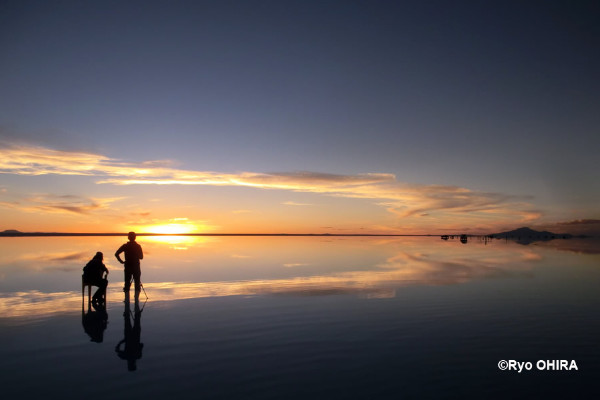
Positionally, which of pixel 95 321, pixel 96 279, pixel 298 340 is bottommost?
pixel 298 340

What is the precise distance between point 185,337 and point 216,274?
18.7 m

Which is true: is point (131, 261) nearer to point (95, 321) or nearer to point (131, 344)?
point (95, 321)

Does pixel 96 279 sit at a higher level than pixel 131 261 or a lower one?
lower

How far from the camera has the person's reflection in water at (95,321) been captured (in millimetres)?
14375

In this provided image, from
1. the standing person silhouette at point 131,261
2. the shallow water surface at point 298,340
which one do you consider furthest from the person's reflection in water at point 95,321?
the standing person silhouette at point 131,261

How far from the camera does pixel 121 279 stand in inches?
1188

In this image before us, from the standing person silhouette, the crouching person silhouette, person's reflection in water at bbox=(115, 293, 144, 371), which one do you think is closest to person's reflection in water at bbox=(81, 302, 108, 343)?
the crouching person silhouette

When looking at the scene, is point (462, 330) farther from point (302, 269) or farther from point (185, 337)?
point (302, 269)

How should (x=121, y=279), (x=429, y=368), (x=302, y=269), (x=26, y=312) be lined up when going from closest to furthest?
(x=429, y=368)
(x=26, y=312)
(x=121, y=279)
(x=302, y=269)

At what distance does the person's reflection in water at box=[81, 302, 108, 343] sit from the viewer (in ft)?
47.2

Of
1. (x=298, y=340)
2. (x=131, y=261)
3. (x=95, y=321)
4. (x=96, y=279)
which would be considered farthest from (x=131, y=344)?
(x=96, y=279)

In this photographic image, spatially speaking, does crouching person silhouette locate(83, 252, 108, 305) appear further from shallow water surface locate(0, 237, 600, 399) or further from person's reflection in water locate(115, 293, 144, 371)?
person's reflection in water locate(115, 293, 144, 371)

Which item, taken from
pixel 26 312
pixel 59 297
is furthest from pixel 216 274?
pixel 26 312

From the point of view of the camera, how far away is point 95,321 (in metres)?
16.6
